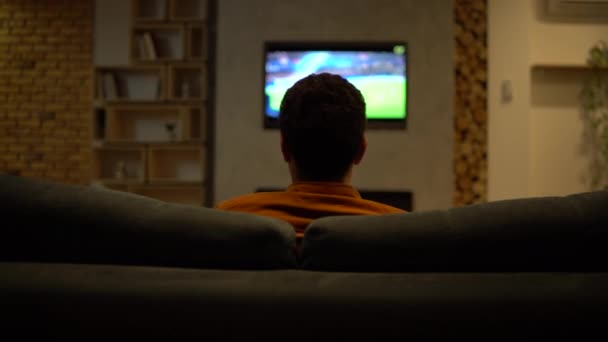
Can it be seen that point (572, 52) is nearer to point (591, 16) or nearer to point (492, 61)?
point (591, 16)

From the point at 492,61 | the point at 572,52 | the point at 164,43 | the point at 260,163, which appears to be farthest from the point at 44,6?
the point at 572,52

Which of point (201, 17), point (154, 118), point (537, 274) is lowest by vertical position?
point (537, 274)

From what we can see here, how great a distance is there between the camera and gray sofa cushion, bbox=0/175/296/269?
0.90 meters

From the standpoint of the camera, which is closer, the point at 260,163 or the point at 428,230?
the point at 428,230

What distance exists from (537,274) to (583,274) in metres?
0.06

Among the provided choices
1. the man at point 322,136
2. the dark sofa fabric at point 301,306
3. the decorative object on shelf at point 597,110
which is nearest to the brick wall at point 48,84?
the decorative object on shelf at point 597,110

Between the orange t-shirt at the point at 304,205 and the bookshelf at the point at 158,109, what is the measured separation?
12.6ft

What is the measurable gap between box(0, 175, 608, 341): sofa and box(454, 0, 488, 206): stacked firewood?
3743 mm

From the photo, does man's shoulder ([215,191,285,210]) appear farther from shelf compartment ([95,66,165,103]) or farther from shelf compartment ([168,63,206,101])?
shelf compartment ([95,66,165,103])

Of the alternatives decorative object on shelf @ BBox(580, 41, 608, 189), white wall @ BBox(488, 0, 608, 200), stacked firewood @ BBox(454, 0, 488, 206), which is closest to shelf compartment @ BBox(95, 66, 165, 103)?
stacked firewood @ BBox(454, 0, 488, 206)

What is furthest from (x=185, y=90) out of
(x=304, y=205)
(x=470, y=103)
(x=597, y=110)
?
(x=304, y=205)

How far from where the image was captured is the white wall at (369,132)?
4.45 metres

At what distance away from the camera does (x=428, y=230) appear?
2.96 feet

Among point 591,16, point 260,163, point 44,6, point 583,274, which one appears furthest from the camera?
point 44,6
